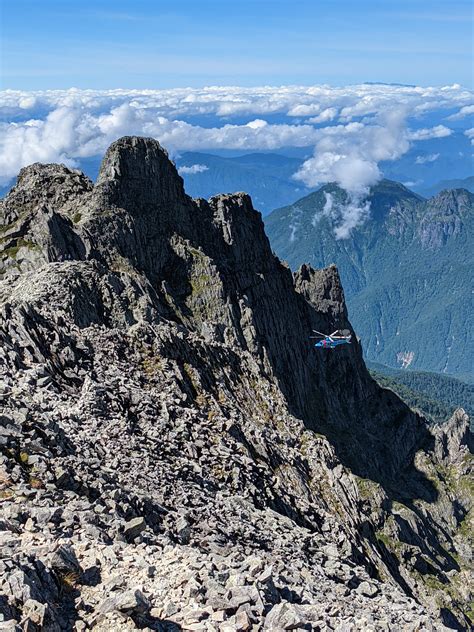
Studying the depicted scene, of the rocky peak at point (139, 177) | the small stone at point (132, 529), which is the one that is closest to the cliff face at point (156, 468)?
the small stone at point (132, 529)

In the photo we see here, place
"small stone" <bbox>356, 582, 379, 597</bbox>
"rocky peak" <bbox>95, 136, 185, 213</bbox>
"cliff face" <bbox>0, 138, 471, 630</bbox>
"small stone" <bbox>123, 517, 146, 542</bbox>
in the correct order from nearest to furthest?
"cliff face" <bbox>0, 138, 471, 630</bbox> < "small stone" <bbox>123, 517, 146, 542</bbox> < "small stone" <bbox>356, 582, 379, 597</bbox> < "rocky peak" <bbox>95, 136, 185, 213</bbox>

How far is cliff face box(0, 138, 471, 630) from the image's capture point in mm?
23781

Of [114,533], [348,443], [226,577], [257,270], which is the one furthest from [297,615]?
[257,270]

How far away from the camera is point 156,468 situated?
1613 inches

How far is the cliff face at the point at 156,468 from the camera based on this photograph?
23.8 m

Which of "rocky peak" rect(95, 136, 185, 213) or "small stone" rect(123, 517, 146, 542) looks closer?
"small stone" rect(123, 517, 146, 542)

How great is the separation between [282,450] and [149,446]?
2269cm

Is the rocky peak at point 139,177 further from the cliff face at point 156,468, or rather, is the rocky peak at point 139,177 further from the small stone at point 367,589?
the small stone at point 367,589

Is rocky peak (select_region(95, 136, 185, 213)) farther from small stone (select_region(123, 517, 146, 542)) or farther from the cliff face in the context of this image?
small stone (select_region(123, 517, 146, 542))

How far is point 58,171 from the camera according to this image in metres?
155

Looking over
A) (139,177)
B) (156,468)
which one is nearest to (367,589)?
(156,468)

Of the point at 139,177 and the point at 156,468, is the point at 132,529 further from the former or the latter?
the point at 139,177


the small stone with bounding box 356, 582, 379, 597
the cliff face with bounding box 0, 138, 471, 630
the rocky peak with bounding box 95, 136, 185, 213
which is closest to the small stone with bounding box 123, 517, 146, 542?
the cliff face with bounding box 0, 138, 471, 630

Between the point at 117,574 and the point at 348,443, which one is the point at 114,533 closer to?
the point at 117,574
